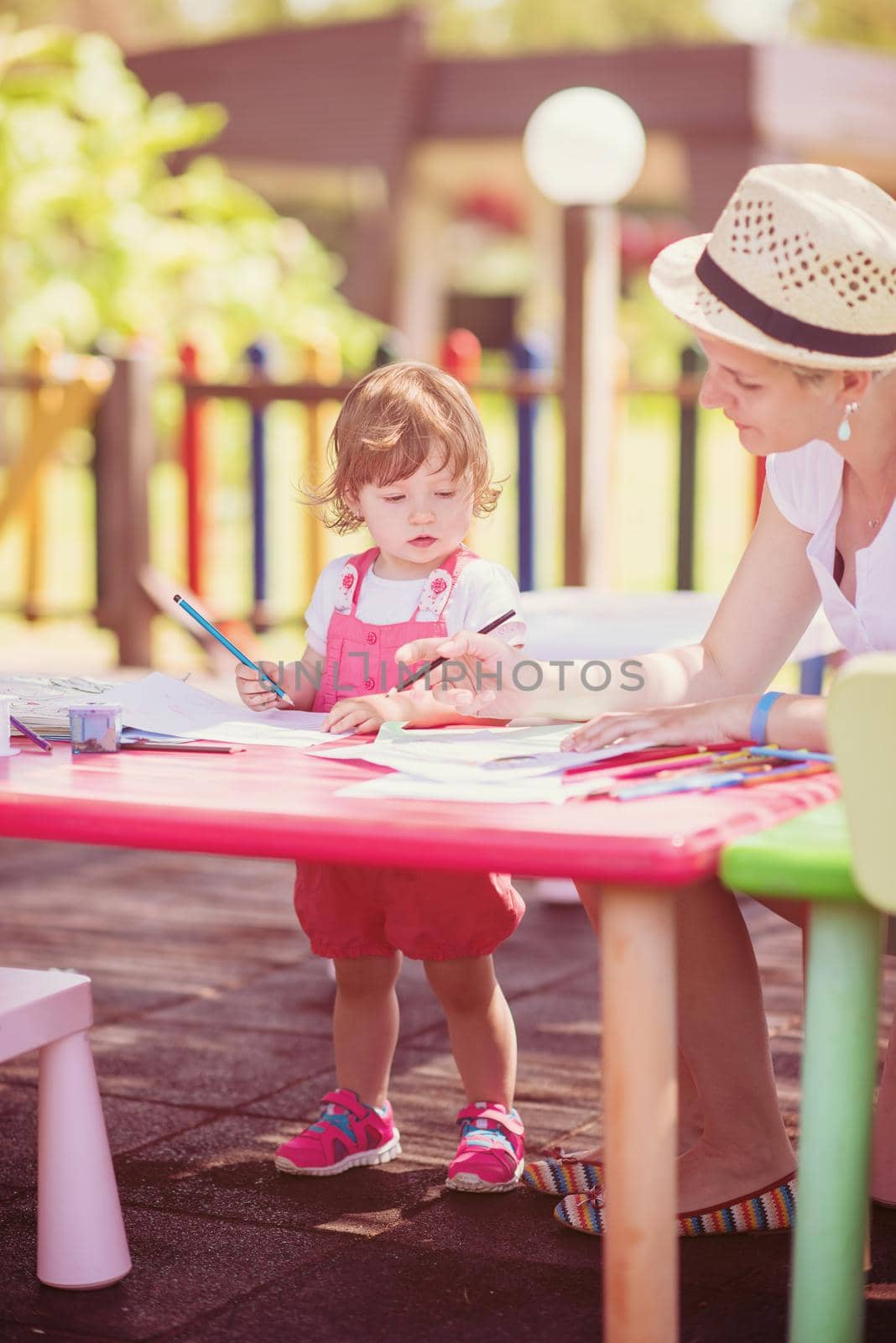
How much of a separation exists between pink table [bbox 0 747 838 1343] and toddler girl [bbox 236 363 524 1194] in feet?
2.15

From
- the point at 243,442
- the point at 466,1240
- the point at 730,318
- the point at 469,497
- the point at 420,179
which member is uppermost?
the point at 420,179

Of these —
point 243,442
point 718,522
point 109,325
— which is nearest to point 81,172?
point 109,325

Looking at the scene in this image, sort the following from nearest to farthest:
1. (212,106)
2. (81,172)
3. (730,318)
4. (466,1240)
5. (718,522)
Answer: (730,318) < (466,1240) < (81,172) < (718,522) < (212,106)

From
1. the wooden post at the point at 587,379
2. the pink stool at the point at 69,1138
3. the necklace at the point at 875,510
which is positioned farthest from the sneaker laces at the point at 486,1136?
the wooden post at the point at 587,379

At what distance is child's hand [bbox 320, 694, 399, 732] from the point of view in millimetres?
2268

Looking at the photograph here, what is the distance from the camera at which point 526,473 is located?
625cm

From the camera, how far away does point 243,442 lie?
12.8 m

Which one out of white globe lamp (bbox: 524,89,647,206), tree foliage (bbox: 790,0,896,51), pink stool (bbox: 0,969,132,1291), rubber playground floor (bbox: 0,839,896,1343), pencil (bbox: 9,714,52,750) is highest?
tree foliage (bbox: 790,0,896,51)

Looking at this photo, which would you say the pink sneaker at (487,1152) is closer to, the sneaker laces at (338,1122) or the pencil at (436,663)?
the sneaker laces at (338,1122)

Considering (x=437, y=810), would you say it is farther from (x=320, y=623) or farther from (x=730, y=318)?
(x=320, y=623)

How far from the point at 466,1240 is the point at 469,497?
101cm

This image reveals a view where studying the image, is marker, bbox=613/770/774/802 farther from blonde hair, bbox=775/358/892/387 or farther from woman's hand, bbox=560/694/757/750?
blonde hair, bbox=775/358/892/387

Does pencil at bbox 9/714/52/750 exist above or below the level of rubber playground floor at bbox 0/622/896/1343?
above

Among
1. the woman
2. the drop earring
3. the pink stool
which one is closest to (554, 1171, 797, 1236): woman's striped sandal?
the woman
